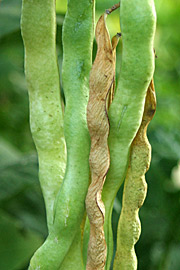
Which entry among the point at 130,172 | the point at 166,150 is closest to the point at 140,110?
the point at 130,172

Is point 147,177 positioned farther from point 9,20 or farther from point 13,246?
point 9,20

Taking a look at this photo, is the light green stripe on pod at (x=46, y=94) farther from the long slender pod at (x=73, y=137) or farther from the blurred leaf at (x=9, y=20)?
the blurred leaf at (x=9, y=20)

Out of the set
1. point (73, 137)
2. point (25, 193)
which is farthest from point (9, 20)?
point (73, 137)

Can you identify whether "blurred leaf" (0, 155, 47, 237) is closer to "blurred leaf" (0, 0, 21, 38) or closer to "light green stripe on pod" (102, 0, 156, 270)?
"blurred leaf" (0, 0, 21, 38)

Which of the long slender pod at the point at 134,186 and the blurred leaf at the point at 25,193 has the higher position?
the long slender pod at the point at 134,186

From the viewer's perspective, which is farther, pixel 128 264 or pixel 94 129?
pixel 128 264

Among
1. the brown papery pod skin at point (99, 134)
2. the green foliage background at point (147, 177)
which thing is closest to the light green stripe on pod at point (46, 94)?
the brown papery pod skin at point (99, 134)

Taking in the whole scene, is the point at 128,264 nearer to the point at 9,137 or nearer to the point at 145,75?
the point at 145,75
